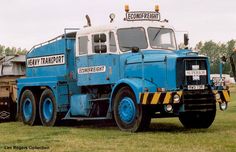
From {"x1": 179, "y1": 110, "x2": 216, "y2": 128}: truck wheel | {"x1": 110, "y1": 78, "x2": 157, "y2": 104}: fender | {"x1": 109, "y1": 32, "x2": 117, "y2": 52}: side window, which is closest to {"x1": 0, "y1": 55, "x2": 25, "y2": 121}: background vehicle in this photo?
{"x1": 109, "y1": 32, "x2": 117, "y2": 52}: side window

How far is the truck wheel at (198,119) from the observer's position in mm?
15182

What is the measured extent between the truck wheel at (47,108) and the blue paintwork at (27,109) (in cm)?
75

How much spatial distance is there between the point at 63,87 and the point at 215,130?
502 centimetres

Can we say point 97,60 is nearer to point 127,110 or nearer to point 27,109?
point 127,110

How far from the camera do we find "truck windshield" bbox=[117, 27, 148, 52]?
15.2m

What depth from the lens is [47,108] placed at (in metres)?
18.1

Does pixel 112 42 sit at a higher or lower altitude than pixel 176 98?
higher

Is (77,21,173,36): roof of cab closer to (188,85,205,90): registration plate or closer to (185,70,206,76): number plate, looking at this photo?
(185,70,206,76): number plate

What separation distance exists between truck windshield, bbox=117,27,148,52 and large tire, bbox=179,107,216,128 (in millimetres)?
2208

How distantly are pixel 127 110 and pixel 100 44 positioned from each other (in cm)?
210

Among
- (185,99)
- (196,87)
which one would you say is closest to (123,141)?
(185,99)

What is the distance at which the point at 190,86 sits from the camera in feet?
45.9

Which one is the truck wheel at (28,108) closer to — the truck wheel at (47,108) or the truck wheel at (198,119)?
the truck wheel at (47,108)

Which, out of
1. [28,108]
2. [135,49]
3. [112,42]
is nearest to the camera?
[135,49]
